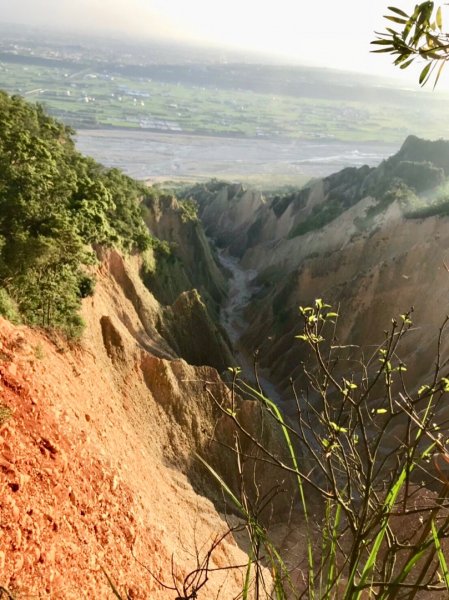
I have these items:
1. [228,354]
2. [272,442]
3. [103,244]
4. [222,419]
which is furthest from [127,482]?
[228,354]

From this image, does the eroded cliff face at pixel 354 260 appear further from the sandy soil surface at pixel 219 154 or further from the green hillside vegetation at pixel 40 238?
the sandy soil surface at pixel 219 154

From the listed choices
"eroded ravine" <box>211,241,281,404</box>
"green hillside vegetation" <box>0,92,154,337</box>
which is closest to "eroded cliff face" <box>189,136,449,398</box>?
"eroded ravine" <box>211,241,281,404</box>

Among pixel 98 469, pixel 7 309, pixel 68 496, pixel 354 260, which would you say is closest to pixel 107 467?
pixel 98 469

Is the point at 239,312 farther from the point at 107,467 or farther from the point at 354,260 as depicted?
the point at 107,467

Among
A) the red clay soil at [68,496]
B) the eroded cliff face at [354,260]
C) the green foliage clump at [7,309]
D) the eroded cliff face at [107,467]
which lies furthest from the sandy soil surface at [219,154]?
the red clay soil at [68,496]

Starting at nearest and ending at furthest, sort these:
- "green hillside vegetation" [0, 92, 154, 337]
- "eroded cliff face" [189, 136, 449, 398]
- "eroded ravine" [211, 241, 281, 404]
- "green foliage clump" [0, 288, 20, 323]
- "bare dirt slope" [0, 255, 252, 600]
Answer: "bare dirt slope" [0, 255, 252, 600], "green foliage clump" [0, 288, 20, 323], "green hillside vegetation" [0, 92, 154, 337], "eroded cliff face" [189, 136, 449, 398], "eroded ravine" [211, 241, 281, 404]

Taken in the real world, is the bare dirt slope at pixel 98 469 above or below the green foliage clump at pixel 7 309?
below

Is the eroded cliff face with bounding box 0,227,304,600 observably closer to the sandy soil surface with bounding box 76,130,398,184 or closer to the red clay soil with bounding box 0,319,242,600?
the red clay soil with bounding box 0,319,242,600

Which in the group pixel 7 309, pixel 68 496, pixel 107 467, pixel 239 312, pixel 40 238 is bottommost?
pixel 239 312

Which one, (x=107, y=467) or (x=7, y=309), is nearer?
(x=107, y=467)

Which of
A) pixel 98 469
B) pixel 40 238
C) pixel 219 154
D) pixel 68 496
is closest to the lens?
pixel 68 496

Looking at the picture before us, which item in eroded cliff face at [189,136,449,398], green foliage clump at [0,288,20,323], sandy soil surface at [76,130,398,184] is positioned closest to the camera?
green foliage clump at [0,288,20,323]

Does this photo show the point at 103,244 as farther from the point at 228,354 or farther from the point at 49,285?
the point at 228,354

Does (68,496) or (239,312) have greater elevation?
(68,496)
